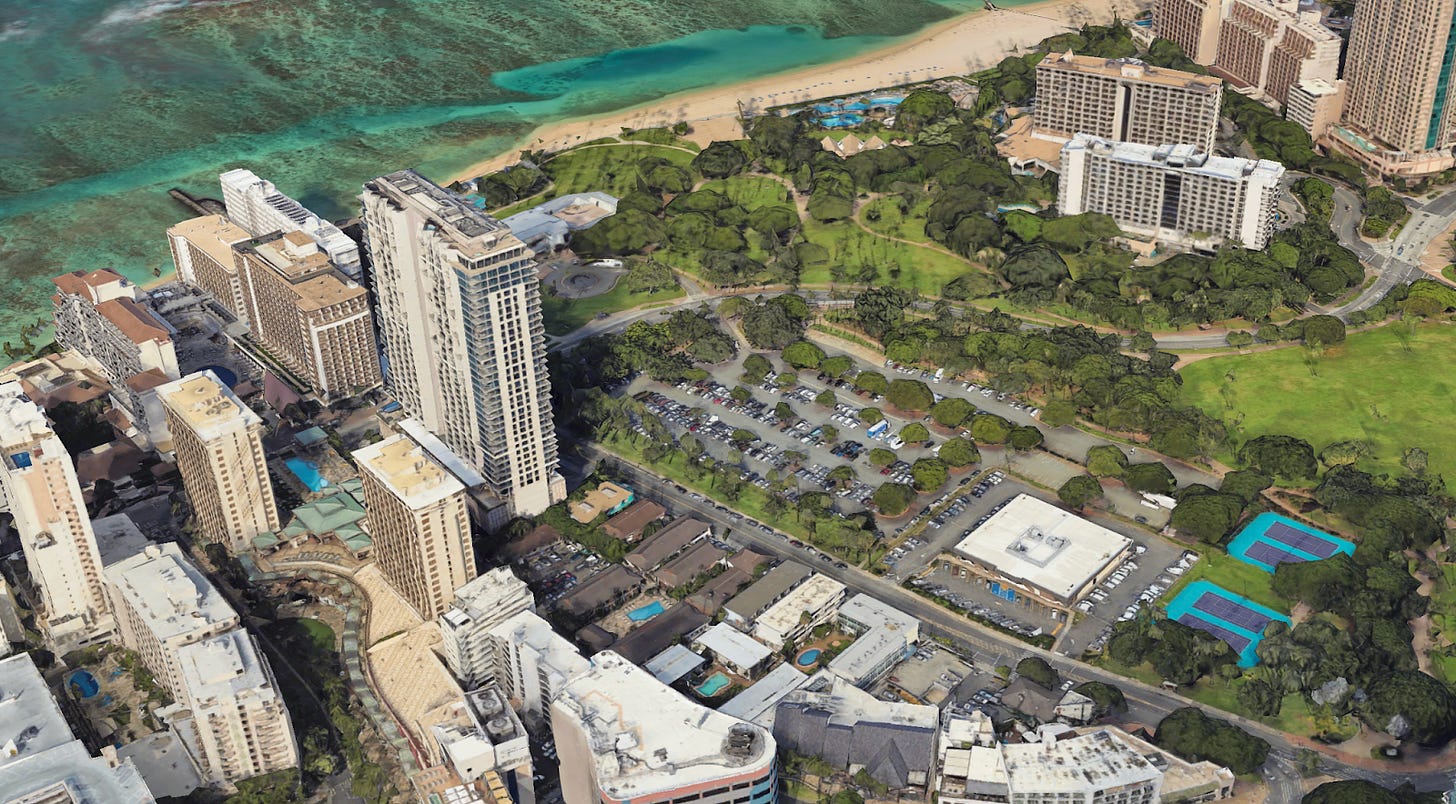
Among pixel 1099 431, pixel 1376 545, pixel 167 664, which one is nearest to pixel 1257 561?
pixel 1376 545

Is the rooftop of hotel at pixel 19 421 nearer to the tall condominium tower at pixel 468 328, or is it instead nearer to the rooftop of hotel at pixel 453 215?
the tall condominium tower at pixel 468 328

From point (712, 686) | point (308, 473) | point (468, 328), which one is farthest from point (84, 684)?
point (712, 686)

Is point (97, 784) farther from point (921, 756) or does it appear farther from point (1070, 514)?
point (1070, 514)

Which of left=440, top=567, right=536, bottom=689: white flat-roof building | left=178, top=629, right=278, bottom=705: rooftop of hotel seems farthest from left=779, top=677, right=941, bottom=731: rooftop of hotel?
left=178, top=629, right=278, bottom=705: rooftop of hotel

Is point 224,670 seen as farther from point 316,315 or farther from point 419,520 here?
point 316,315

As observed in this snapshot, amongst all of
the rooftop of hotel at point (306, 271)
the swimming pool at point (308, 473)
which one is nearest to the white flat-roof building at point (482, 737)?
the swimming pool at point (308, 473)

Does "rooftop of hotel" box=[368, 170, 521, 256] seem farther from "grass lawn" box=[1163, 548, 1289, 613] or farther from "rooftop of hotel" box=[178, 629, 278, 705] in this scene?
"grass lawn" box=[1163, 548, 1289, 613]

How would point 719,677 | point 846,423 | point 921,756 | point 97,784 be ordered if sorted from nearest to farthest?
point 97,784 → point 921,756 → point 719,677 → point 846,423
